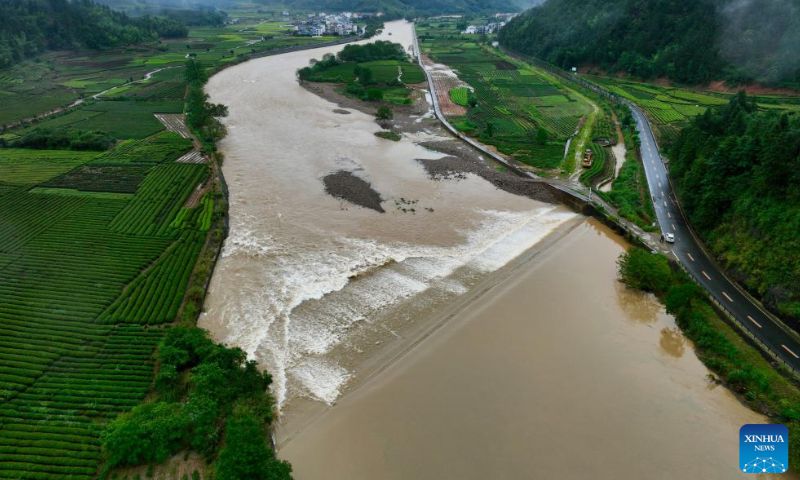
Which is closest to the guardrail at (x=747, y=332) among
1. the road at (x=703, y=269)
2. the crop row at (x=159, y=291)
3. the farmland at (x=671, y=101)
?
the road at (x=703, y=269)

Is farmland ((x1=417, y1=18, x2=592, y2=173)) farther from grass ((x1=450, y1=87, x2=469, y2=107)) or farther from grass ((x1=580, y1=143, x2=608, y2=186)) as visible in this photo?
grass ((x1=580, y1=143, x2=608, y2=186))

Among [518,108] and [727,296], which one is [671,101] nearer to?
[518,108]

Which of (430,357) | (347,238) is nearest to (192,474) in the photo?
(430,357)

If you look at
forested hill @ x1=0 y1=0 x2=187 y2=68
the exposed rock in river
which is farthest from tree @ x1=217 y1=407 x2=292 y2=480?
forested hill @ x1=0 y1=0 x2=187 y2=68

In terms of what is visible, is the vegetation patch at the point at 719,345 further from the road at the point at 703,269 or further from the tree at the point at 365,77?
the tree at the point at 365,77

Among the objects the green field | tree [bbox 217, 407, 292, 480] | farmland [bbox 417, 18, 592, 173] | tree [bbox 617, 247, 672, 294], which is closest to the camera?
tree [bbox 217, 407, 292, 480]

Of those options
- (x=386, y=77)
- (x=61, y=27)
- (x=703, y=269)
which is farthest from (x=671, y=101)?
(x=61, y=27)
